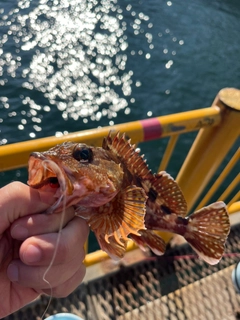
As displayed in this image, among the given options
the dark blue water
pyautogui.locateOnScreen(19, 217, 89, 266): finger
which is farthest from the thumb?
the dark blue water

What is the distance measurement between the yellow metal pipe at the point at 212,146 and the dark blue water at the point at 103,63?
361 centimetres

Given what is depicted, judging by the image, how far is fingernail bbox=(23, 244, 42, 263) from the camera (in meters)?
1.25

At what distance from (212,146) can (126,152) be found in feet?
3.61

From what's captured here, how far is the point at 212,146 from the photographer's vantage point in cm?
266

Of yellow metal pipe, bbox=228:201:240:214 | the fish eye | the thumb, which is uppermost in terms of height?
the fish eye

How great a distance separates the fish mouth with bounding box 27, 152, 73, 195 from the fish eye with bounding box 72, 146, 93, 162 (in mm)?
173

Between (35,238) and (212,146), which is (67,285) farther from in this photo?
(212,146)

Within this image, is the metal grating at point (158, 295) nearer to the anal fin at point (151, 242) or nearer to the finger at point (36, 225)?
the anal fin at point (151, 242)

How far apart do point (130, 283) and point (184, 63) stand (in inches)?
316

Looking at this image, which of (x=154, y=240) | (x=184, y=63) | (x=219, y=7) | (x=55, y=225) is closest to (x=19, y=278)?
(x=55, y=225)

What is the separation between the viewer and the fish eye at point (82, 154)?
5.06 ft

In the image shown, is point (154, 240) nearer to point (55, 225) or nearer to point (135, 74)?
point (55, 225)

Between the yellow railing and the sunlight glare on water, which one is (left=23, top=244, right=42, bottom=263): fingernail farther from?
the sunlight glare on water

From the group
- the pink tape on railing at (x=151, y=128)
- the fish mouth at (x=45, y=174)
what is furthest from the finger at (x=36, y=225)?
the pink tape on railing at (x=151, y=128)
